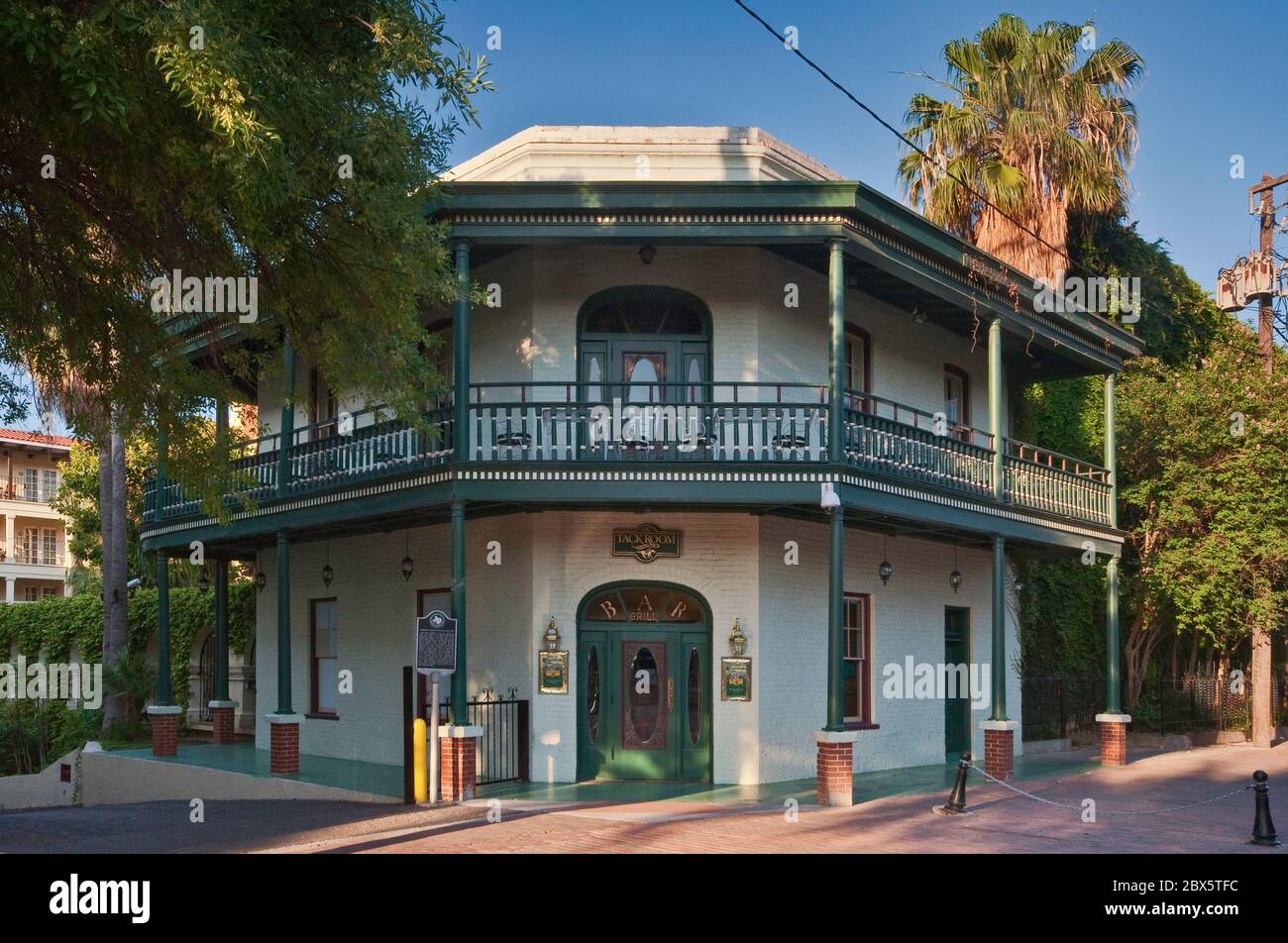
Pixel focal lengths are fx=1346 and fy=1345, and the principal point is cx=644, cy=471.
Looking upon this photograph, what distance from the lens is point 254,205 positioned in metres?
10.6

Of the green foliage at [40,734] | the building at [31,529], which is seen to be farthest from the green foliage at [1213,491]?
the building at [31,529]

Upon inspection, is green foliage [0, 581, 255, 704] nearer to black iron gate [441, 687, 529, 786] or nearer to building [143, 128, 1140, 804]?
building [143, 128, 1140, 804]

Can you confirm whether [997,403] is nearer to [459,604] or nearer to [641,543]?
[641,543]

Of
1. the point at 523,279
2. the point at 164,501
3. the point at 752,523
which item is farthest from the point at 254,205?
the point at 164,501

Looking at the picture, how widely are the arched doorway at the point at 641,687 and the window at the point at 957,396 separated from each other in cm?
708

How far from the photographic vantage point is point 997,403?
62.6 feet

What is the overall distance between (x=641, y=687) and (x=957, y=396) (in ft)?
28.2

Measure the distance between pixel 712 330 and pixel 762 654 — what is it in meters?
4.43

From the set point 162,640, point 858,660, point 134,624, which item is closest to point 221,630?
point 162,640

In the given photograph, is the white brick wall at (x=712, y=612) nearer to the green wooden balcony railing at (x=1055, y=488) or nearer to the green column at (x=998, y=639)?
the green column at (x=998, y=639)

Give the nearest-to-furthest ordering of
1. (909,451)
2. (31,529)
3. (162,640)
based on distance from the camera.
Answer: (909,451), (162,640), (31,529)

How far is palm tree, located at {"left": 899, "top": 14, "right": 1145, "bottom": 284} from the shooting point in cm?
→ 2592

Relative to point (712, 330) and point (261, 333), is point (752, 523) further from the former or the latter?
point (261, 333)

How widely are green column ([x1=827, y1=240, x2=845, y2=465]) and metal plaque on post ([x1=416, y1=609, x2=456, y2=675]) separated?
5083 millimetres
